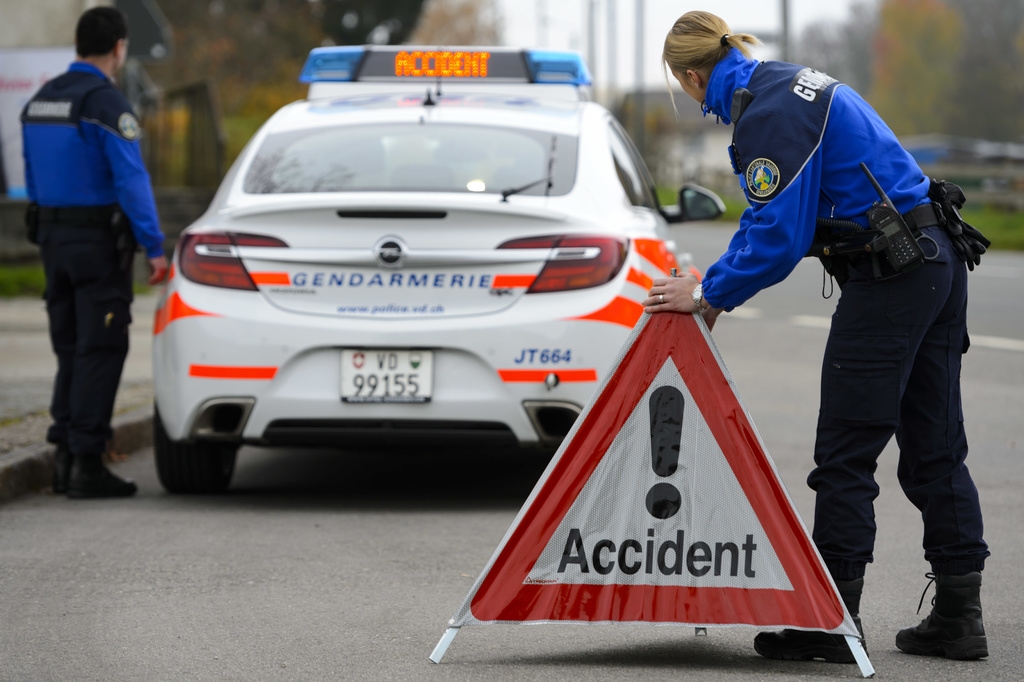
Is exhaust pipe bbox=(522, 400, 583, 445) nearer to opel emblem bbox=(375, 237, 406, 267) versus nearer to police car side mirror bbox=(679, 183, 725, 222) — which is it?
opel emblem bbox=(375, 237, 406, 267)

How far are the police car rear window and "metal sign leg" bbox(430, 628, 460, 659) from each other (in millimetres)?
2419

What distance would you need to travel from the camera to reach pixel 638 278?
5.83 meters

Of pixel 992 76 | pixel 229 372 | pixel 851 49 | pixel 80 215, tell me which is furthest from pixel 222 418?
pixel 851 49

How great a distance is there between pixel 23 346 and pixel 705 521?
26.3 feet

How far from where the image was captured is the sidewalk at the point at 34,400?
654 centimetres

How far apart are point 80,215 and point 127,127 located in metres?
0.41

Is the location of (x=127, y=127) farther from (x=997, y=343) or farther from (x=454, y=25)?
(x=454, y=25)

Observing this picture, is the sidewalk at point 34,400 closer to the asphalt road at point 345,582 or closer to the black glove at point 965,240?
the asphalt road at point 345,582

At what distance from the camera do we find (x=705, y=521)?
3.88 meters

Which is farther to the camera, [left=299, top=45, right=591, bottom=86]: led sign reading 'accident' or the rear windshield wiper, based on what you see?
[left=299, top=45, right=591, bottom=86]: led sign reading 'accident'

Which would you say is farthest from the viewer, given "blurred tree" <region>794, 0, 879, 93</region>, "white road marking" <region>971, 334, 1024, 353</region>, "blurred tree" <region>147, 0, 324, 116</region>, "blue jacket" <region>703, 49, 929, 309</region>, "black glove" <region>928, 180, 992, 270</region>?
"blurred tree" <region>794, 0, 879, 93</region>

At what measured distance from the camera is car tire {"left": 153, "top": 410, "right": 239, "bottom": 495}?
6.22 meters

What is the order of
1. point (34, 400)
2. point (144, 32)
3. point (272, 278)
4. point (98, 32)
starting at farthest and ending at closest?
point (144, 32) → point (34, 400) → point (98, 32) → point (272, 278)

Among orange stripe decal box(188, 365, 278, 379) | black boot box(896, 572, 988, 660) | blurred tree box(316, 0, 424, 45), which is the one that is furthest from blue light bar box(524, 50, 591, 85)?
blurred tree box(316, 0, 424, 45)
